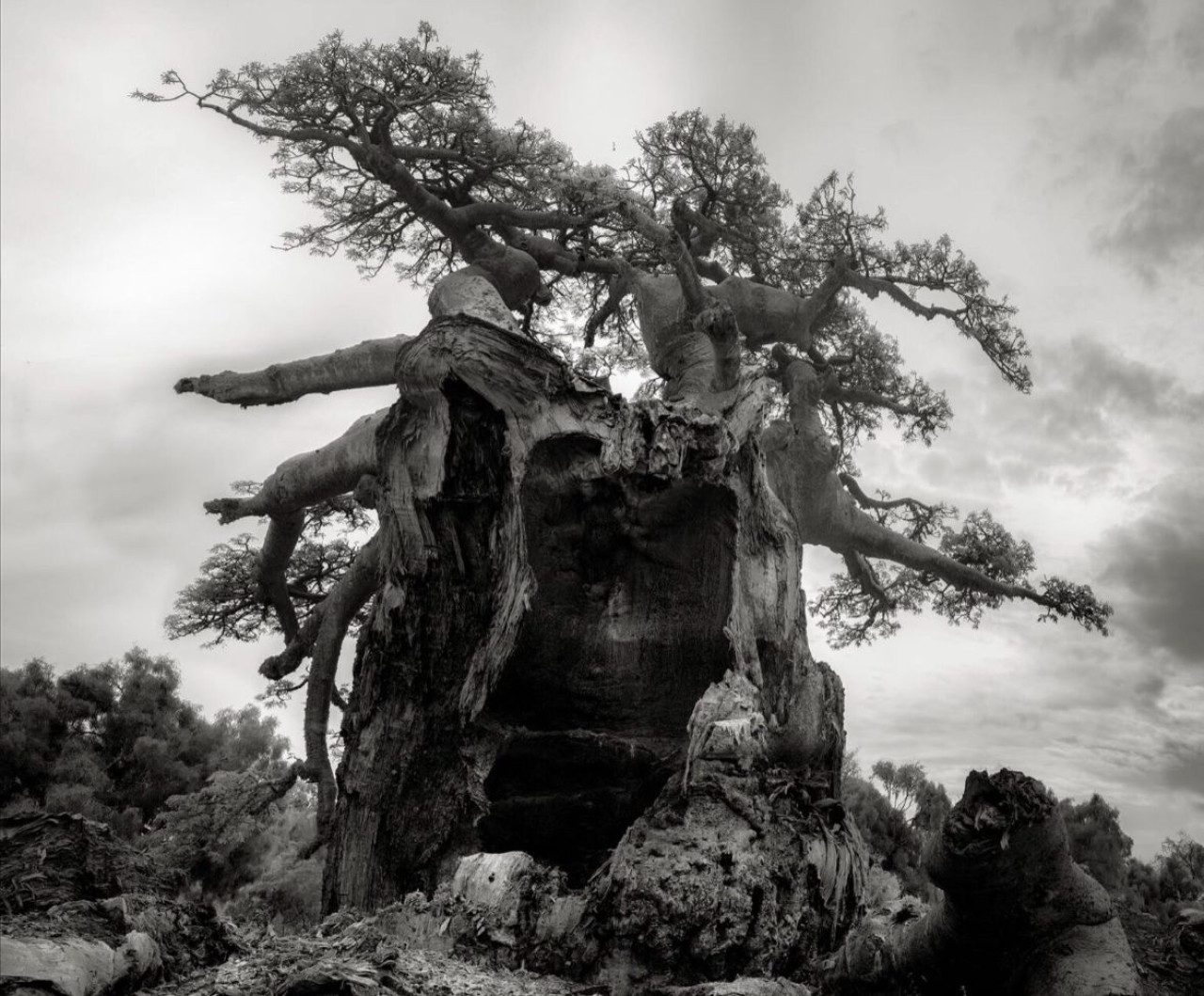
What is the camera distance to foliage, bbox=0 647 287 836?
952 cm

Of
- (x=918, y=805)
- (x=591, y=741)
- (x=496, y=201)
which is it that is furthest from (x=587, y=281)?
(x=591, y=741)

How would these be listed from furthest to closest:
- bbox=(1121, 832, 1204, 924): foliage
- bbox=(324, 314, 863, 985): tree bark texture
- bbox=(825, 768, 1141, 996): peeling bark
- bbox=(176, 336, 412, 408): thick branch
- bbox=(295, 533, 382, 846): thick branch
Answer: bbox=(295, 533, 382, 846): thick branch < bbox=(176, 336, 412, 408): thick branch < bbox=(1121, 832, 1204, 924): foliage < bbox=(324, 314, 863, 985): tree bark texture < bbox=(825, 768, 1141, 996): peeling bark

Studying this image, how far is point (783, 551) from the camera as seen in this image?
4.49 meters

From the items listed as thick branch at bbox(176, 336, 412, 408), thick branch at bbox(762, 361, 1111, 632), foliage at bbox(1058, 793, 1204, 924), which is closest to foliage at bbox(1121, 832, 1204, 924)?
foliage at bbox(1058, 793, 1204, 924)

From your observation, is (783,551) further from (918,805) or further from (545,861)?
(918,805)

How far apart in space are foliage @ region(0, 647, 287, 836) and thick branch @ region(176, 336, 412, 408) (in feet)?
13.7

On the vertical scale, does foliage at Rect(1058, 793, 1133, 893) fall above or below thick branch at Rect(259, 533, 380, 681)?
below

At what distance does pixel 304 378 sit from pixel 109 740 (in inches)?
211

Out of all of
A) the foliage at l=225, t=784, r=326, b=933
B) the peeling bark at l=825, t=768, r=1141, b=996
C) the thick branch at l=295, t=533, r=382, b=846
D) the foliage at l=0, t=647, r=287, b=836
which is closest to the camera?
the peeling bark at l=825, t=768, r=1141, b=996

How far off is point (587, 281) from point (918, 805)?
22.1 feet

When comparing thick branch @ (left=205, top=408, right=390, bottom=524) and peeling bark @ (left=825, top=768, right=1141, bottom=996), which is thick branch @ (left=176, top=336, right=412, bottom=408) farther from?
peeling bark @ (left=825, top=768, right=1141, bottom=996)

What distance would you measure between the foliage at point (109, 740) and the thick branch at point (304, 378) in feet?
13.7

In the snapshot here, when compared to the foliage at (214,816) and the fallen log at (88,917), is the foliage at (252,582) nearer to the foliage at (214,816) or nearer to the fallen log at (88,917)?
the foliage at (214,816)

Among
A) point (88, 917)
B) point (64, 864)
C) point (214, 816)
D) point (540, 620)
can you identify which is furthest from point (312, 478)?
point (88, 917)
